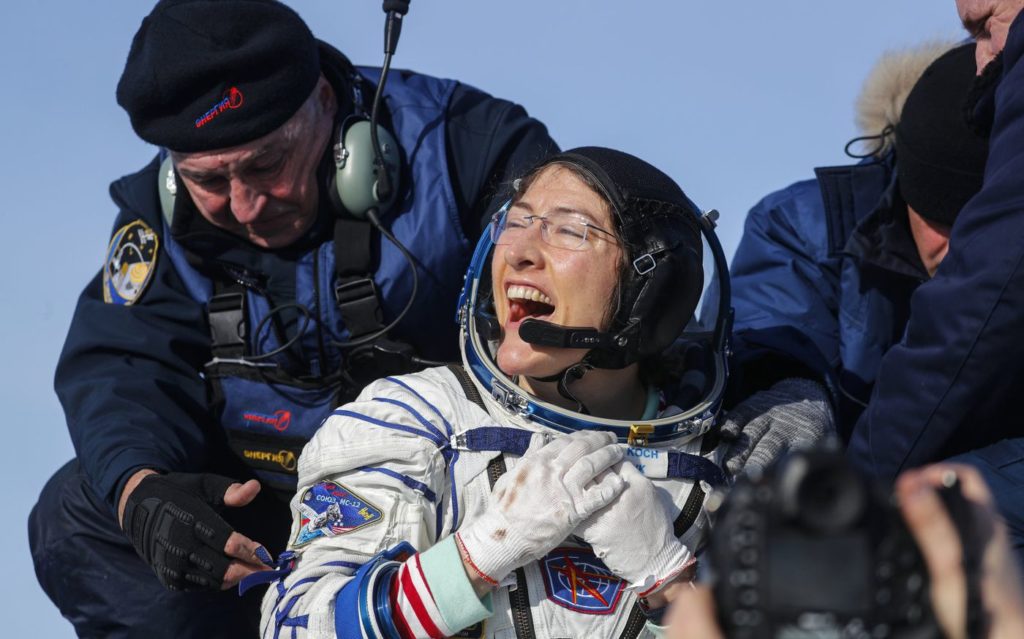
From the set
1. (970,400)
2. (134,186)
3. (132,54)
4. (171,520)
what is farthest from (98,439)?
(970,400)

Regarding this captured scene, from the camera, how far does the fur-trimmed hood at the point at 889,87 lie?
405cm

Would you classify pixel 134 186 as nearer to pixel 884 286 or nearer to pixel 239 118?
pixel 239 118

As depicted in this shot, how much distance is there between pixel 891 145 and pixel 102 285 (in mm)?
2394

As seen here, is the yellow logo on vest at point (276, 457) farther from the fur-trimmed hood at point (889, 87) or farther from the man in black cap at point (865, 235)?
the fur-trimmed hood at point (889, 87)

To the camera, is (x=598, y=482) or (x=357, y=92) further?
(x=357, y=92)

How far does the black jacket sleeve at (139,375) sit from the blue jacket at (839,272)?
1514 millimetres

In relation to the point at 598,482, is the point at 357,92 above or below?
above

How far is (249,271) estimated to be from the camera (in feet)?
12.1

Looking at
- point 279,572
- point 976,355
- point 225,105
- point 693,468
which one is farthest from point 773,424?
point 225,105

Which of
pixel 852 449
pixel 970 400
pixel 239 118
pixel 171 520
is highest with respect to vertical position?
pixel 239 118

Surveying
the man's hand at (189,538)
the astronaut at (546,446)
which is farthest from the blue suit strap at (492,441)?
the man's hand at (189,538)

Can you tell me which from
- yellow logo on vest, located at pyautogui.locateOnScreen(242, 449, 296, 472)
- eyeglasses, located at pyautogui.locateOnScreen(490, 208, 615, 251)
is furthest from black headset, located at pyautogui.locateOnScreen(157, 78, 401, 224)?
eyeglasses, located at pyautogui.locateOnScreen(490, 208, 615, 251)

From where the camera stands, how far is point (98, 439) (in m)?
3.51

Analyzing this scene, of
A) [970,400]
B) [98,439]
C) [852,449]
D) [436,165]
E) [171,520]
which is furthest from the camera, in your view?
[436,165]
